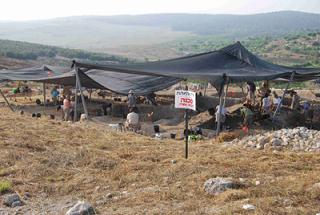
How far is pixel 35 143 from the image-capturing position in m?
10.1

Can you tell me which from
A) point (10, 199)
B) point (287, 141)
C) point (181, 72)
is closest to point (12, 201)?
point (10, 199)

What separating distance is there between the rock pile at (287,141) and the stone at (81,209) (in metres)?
4.99

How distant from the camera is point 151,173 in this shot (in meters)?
8.03

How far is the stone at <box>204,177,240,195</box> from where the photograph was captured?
6988 millimetres

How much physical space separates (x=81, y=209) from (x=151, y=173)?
181 cm

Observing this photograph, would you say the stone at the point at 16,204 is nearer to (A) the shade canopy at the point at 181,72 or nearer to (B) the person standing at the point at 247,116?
(A) the shade canopy at the point at 181,72

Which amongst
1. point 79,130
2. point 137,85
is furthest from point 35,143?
point 137,85

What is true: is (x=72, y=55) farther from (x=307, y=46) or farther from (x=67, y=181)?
(x=67, y=181)

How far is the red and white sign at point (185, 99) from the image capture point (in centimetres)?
881

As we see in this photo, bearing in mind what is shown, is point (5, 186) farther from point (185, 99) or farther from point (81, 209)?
point (185, 99)

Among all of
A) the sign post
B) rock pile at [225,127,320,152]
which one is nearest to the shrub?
the sign post

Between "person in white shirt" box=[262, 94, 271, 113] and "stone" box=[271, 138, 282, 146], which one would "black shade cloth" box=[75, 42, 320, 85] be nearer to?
A: "person in white shirt" box=[262, 94, 271, 113]

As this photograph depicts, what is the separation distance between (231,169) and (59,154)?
125 inches

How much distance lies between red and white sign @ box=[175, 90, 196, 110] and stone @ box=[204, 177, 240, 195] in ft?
6.29
